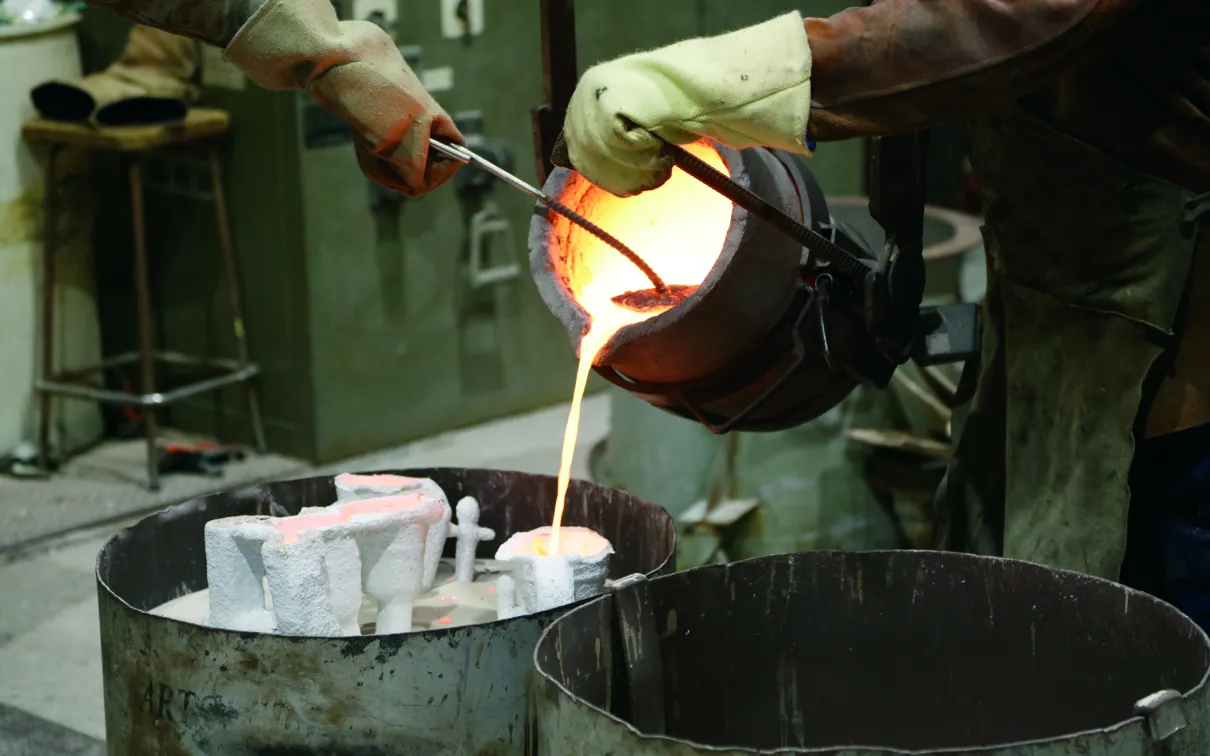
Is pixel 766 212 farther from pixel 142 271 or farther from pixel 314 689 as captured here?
pixel 142 271

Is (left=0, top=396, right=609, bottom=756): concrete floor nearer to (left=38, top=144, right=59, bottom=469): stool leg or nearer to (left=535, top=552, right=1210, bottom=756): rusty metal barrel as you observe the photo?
(left=38, top=144, right=59, bottom=469): stool leg

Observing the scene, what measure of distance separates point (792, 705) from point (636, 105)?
2.36 ft

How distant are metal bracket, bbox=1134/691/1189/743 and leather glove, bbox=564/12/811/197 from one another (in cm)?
72

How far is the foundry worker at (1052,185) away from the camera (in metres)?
1.85

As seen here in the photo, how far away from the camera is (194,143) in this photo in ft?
15.6

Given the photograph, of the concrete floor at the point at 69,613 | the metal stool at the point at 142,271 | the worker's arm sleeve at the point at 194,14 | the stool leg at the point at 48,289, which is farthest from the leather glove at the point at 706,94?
the stool leg at the point at 48,289

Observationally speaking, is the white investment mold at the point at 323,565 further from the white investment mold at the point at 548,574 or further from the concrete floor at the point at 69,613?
the concrete floor at the point at 69,613

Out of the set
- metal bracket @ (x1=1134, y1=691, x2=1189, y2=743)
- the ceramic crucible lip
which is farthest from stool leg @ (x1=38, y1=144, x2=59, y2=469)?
metal bracket @ (x1=1134, y1=691, x2=1189, y2=743)

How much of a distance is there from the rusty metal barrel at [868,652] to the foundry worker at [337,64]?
0.80m

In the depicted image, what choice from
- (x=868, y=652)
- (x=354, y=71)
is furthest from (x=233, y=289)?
(x=868, y=652)

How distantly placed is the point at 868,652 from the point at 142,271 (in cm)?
309

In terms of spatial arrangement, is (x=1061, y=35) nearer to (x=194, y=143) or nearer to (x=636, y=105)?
(x=636, y=105)

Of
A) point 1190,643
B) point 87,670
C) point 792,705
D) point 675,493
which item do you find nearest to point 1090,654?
point 1190,643

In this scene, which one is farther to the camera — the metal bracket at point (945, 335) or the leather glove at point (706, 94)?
the metal bracket at point (945, 335)
